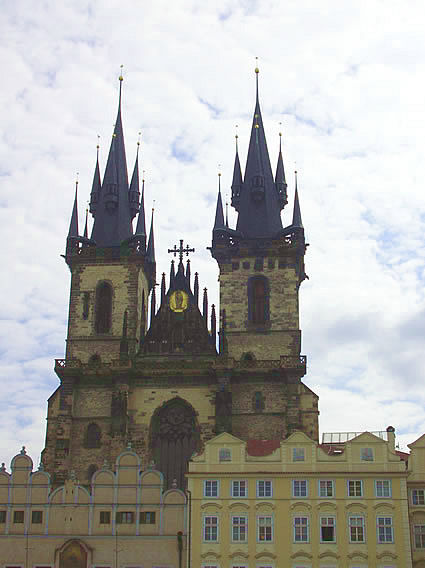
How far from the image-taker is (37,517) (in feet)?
124

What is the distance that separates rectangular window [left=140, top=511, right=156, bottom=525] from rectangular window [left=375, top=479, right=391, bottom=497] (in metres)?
9.05

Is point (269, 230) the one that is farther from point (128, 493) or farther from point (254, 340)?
point (128, 493)

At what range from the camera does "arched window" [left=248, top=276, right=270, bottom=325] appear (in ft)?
178

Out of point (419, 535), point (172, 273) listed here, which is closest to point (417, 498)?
Result: point (419, 535)

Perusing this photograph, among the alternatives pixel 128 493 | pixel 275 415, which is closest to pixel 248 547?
pixel 128 493

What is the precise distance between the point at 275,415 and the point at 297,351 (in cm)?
405

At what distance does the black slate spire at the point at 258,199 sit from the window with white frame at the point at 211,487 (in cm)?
2204

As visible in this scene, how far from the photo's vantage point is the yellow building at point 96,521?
36.6m

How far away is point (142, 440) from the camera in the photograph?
2009 inches

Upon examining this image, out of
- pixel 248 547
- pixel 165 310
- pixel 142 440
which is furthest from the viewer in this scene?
pixel 165 310

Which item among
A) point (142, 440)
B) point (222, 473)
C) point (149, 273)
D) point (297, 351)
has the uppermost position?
point (149, 273)

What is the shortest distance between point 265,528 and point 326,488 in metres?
2.95

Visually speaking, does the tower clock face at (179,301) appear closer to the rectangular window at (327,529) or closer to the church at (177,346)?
the church at (177,346)

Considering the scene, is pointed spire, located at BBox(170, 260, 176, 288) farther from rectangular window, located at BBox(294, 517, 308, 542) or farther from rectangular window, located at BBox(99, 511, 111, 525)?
rectangular window, located at BBox(294, 517, 308, 542)
